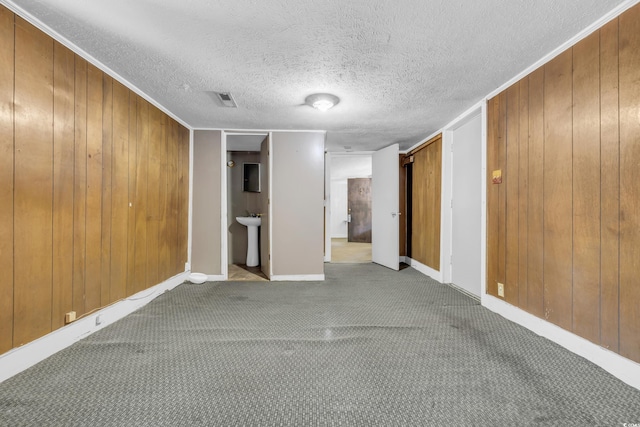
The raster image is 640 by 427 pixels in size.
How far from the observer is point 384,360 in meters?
1.86

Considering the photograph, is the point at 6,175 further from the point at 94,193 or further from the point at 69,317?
the point at 69,317

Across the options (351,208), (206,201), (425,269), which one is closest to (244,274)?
(206,201)

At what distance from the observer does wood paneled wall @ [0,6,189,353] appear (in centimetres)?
167

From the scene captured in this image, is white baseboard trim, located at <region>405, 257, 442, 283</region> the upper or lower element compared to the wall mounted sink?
lower

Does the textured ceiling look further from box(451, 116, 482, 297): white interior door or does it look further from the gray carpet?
the gray carpet

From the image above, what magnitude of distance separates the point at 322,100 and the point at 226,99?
3.36 ft

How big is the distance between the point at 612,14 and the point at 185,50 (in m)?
2.78

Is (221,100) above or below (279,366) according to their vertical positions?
above

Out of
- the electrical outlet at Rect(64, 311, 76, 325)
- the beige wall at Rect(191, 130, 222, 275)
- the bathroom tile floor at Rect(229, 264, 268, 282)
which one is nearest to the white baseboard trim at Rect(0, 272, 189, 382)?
the electrical outlet at Rect(64, 311, 76, 325)

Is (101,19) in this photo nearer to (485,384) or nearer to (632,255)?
(485,384)

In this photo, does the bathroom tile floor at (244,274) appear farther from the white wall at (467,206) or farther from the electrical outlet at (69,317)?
the white wall at (467,206)

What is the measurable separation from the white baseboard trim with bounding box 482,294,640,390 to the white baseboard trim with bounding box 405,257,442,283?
4.38 feet

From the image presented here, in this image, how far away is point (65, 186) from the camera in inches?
80.5

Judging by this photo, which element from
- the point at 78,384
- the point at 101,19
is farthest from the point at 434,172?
the point at 78,384
